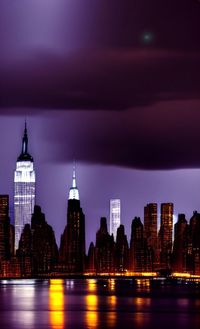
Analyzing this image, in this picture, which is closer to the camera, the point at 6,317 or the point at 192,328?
the point at 192,328

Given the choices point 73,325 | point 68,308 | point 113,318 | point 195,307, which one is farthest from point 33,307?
point 73,325

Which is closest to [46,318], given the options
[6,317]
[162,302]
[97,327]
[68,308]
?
[6,317]

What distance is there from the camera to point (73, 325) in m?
83.6

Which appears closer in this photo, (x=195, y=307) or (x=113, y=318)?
(x=113, y=318)

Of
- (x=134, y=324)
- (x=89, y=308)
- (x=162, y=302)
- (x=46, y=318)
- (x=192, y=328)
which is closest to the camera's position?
(x=192, y=328)

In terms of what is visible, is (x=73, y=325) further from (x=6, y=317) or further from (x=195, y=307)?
(x=195, y=307)

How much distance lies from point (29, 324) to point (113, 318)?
968cm

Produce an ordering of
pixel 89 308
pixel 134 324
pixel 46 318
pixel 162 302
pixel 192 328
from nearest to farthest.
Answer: pixel 192 328, pixel 134 324, pixel 46 318, pixel 89 308, pixel 162 302

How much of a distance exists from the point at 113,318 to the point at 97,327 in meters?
11.8

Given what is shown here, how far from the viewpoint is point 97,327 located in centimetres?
8156

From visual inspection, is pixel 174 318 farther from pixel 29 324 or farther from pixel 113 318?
pixel 29 324

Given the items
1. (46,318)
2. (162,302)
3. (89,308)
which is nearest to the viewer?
(46,318)

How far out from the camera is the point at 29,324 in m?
85.8

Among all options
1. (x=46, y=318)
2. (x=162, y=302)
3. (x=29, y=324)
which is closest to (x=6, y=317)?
(x=46, y=318)
